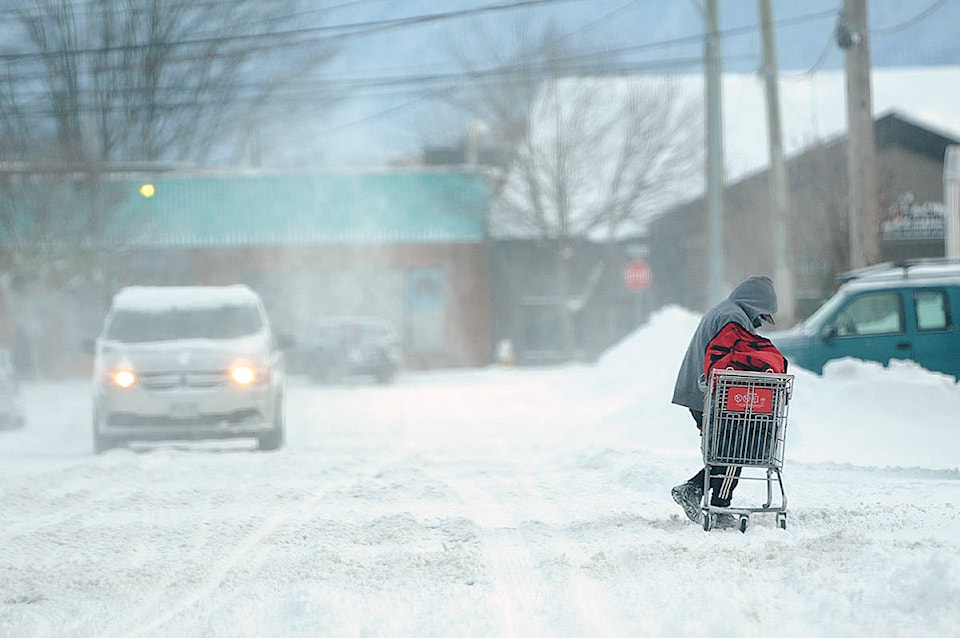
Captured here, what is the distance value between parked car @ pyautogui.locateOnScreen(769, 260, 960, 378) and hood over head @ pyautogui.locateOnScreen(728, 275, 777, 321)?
25.7 ft

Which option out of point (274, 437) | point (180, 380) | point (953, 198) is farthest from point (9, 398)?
point (953, 198)

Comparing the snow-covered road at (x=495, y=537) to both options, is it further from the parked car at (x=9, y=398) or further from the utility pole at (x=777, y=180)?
the utility pole at (x=777, y=180)

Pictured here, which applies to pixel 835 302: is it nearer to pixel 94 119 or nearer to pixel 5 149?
pixel 5 149

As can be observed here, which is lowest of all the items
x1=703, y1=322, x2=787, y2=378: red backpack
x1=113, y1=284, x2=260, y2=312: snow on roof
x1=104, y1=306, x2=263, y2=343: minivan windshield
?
x1=703, y1=322, x2=787, y2=378: red backpack

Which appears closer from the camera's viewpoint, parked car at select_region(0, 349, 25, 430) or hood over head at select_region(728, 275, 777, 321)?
hood over head at select_region(728, 275, 777, 321)

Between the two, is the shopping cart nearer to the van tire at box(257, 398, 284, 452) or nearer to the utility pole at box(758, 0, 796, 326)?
the van tire at box(257, 398, 284, 452)

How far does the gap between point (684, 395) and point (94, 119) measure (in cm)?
2443

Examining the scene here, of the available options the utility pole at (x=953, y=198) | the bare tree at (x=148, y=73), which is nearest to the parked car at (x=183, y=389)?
the utility pole at (x=953, y=198)

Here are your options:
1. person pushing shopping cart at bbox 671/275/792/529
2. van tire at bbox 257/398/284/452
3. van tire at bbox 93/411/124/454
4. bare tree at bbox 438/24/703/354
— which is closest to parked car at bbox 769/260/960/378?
van tire at bbox 257/398/284/452

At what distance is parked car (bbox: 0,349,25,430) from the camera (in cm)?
1766

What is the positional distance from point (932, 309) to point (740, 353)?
823 centimetres

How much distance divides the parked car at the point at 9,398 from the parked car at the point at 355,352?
10.1 meters

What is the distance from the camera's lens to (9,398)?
1775cm

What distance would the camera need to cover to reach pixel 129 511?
→ 28.9 feet
